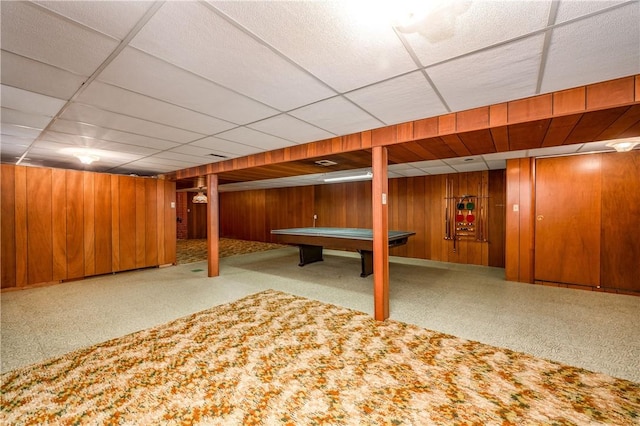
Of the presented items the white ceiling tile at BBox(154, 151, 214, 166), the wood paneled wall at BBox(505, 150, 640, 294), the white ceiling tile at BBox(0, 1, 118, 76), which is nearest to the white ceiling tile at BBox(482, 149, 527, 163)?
the wood paneled wall at BBox(505, 150, 640, 294)

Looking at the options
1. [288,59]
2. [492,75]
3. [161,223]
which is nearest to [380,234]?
[492,75]

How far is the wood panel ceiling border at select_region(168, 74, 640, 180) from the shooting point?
196 centimetres

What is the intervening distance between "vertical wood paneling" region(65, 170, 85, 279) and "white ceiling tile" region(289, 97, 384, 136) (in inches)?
205

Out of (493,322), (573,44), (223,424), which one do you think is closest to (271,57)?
(573,44)

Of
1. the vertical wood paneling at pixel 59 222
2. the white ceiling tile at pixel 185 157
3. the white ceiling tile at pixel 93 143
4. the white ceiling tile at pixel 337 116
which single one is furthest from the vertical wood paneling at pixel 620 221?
the vertical wood paneling at pixel 59 222

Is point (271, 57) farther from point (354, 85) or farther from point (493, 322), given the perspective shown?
point (493, 322)

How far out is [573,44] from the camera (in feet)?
4.95

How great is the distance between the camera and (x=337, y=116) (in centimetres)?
271

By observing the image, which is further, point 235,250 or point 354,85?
point 235,250

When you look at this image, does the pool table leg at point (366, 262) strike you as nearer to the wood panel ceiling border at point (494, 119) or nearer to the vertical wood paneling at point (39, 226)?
the wood panel ceiling border at point (494, 119)

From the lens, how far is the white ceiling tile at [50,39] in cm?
128

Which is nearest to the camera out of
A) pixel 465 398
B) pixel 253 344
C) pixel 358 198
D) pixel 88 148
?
pixel 465 398

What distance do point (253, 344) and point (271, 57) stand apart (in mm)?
2569

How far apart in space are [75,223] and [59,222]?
227 millimetres
